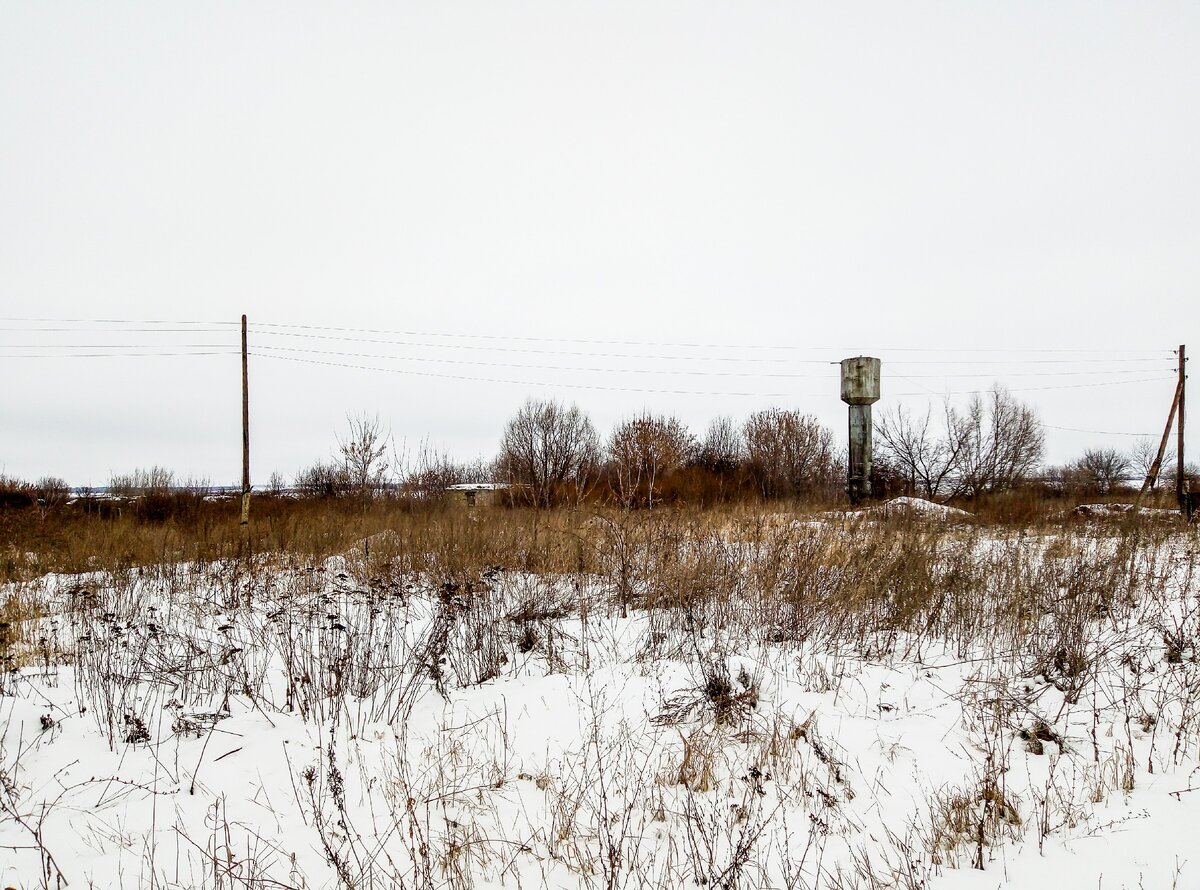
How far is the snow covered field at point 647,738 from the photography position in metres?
2.71

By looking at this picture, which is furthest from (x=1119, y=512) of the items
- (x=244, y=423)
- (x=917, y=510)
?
(x=244, y=423)

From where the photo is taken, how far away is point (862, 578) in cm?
630

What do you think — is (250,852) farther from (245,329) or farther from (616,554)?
(245,329)

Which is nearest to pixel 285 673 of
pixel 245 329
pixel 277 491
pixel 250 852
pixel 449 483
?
pixel 250 852

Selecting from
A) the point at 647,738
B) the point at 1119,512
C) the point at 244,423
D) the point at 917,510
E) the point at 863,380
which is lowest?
the point at 647,738

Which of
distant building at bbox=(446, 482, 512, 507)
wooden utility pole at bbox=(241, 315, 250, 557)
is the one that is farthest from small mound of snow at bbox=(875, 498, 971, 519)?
wooden utility pole at bbox=(241, 315, 250, 557)

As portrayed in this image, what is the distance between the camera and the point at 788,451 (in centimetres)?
3192

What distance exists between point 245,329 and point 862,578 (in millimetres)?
19683

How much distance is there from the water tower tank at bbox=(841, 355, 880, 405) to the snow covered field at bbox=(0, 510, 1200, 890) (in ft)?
49.3

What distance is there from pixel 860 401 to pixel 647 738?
20.1 meters

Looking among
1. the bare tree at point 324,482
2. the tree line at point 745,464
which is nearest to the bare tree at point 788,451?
the tree line at point 745,464

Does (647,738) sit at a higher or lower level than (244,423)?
lower

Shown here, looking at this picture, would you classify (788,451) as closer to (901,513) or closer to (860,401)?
(860,401)

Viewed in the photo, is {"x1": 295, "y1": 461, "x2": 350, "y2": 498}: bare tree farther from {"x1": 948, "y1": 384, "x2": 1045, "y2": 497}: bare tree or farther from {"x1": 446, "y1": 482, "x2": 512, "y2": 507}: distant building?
{"x1": 948, "y1": 384, "x2": 1045, "y2": 497}: bare tree
